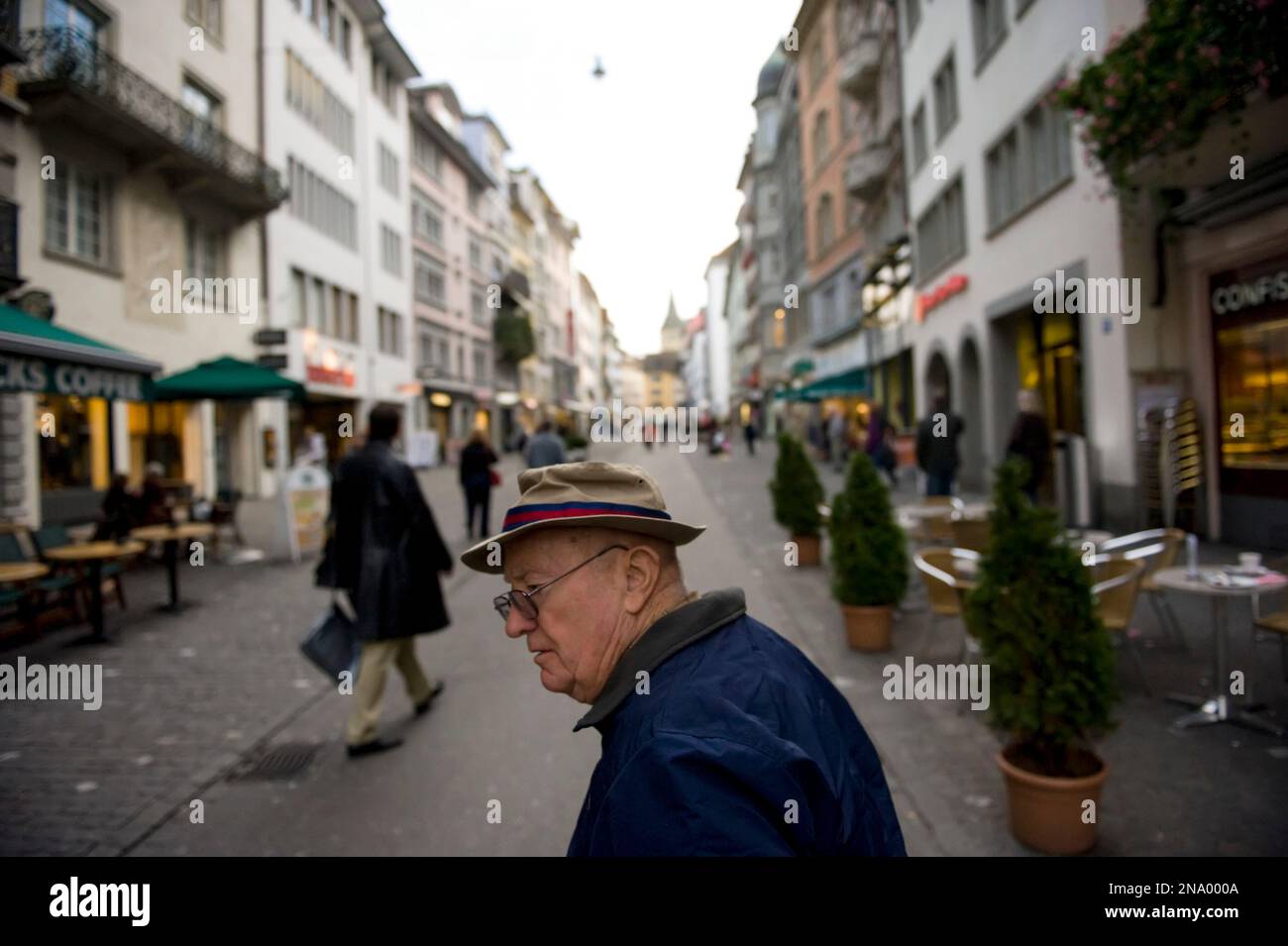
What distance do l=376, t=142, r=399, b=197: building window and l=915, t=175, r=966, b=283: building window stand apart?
69.3 ft

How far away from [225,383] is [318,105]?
1795cm

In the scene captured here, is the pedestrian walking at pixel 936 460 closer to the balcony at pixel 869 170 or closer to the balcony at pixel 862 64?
the balcony at pixel 869 170

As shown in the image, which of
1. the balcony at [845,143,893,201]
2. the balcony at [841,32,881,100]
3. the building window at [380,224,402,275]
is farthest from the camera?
the building window at [380,224,402,275]

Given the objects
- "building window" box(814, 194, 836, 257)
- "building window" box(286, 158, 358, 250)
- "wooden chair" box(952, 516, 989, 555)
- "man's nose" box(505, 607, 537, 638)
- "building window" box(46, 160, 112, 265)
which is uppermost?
"building window" box(814, 194, 836, 257)

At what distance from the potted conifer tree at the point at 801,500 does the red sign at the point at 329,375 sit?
1985 centimetres

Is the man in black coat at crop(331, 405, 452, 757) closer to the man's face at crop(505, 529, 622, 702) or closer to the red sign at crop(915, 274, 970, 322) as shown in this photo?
the man's face at crop(505, 529, 622, 702)

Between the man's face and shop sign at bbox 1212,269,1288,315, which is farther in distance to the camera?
shop sign at bbox 1212,269,1288,315

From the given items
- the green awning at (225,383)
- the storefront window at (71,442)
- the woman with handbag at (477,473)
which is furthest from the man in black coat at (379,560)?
the storefront window at (71,442)

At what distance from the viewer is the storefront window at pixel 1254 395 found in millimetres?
8719

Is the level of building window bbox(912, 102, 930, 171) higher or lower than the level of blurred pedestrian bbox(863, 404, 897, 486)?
higher

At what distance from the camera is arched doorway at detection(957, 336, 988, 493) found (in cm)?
1800

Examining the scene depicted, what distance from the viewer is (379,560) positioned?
467 centimetres

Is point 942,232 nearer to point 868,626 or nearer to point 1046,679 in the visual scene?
point 868,626

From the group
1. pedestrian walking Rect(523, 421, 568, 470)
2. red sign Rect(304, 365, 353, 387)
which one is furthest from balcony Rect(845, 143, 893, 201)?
pedestrian walking Rect(523, 421, 568, 470)
